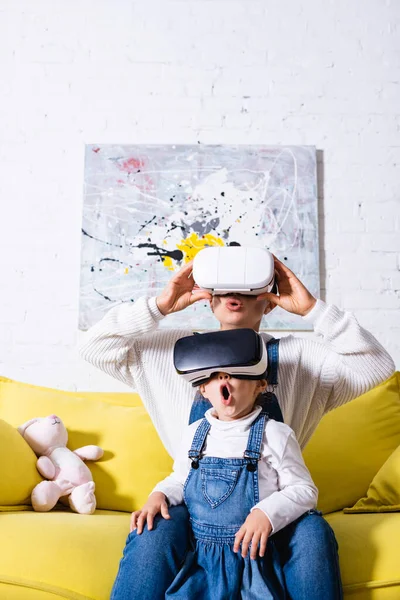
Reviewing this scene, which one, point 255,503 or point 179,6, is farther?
point 179,6

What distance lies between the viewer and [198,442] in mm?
1467

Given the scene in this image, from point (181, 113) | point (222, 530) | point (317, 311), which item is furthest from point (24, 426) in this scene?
point (181, 113)

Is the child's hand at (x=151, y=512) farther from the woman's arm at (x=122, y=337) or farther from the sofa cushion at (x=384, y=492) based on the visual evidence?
the sofa cushion at (x=384, y=492)

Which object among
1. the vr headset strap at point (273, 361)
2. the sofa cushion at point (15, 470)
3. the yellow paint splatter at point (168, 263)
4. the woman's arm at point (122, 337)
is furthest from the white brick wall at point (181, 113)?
the vr headset strap at point (273, 361)

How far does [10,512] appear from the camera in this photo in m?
1.76

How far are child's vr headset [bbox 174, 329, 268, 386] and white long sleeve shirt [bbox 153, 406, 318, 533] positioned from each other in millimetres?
110

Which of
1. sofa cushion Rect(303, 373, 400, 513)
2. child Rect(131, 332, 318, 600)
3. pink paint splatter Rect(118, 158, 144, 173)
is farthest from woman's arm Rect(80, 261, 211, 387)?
pink paint splatter Rect(118, 158, 144, 173)

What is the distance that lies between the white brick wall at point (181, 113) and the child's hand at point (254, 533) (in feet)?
4.94

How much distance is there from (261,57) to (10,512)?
210 centimetres

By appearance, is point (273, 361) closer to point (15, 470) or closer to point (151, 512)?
point (151, 512)

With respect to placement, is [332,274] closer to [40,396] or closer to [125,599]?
[40,396]

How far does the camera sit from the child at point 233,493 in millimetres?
1292

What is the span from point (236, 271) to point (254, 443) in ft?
1.34

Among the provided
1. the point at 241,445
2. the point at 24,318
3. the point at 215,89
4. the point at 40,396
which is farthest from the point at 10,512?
the point at 215,89
